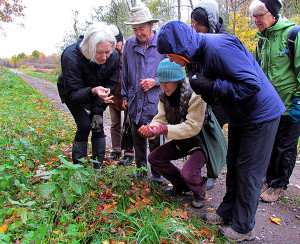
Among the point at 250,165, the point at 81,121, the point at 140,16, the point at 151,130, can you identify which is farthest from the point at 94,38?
the point at 250,165

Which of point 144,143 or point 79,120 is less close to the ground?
point 79,120

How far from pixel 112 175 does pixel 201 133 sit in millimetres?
1086

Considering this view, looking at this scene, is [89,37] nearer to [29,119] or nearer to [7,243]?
[7,243]

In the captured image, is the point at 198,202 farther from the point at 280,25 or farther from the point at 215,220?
the point at 280,25

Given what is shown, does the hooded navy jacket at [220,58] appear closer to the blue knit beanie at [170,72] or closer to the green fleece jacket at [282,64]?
the blue knit beanie at [170,72]

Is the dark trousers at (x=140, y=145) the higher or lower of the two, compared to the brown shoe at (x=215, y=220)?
higher

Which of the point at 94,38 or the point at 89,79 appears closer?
the point at 94,38

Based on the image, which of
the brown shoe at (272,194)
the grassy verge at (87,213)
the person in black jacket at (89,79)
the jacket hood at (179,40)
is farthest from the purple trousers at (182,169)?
the jacket hood at (179,40)

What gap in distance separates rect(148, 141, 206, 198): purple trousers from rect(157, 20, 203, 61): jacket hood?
120 cm

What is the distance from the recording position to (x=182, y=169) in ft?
8.25

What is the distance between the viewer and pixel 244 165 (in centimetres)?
193

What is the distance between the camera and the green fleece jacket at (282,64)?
261 cm

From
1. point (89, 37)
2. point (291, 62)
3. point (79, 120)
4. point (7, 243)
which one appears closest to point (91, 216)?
point (7, 243)

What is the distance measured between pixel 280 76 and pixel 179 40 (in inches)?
64.1
